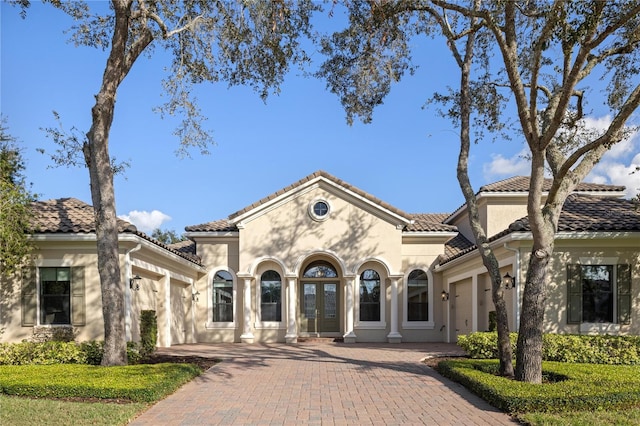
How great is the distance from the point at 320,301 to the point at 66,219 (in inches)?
425

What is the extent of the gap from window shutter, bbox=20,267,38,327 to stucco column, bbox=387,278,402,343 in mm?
12401

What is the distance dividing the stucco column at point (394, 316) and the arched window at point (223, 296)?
650cm

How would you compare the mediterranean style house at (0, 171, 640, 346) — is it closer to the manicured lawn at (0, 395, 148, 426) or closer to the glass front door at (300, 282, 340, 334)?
the glass front door at (300, 282, 340, 334)

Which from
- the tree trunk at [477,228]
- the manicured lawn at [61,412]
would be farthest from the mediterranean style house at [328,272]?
the manicured lawn at [61,412]

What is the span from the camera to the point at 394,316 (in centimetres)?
2075

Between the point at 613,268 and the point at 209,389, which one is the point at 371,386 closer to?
the point at 209,389

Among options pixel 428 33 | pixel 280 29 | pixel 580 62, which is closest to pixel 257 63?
pixel 280 29

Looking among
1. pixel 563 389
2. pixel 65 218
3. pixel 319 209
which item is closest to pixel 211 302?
pixel 319 209

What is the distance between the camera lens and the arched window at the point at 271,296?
2120 centimetres

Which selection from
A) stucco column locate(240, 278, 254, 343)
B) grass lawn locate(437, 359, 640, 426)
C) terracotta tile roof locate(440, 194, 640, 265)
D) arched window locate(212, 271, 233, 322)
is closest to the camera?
grass lawn locate(437, 359, 640, 426)

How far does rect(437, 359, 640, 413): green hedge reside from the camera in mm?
8055

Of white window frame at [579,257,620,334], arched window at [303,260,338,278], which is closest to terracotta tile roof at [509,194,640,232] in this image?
white window frame at [579,257,620,334]

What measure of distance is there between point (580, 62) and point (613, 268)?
8115 mm

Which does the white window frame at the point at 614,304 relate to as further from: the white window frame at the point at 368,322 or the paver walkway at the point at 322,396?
the white window frame at the point at 368,322
